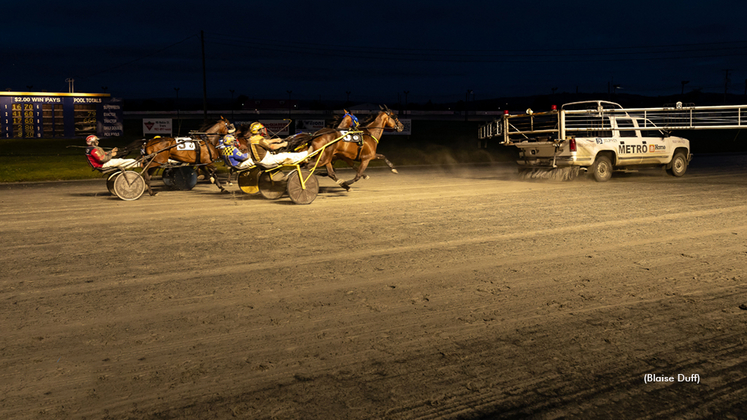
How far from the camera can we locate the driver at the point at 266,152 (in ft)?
38.7

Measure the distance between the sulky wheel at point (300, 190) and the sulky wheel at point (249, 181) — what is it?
178 cm

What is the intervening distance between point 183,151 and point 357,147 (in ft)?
13.7

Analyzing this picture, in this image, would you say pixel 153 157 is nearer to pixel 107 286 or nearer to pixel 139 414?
pixel 107 286

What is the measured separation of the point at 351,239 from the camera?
27.5 feet

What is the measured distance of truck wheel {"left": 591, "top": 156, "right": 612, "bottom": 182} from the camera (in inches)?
648

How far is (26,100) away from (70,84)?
4306 millimetres

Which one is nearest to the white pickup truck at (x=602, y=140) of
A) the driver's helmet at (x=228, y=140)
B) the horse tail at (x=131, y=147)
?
the driver's helmet at (x=228, y=140)

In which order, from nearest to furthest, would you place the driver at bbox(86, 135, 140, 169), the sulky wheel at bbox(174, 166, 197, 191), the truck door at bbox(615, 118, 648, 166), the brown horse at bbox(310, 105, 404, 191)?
the driver at bbox(86, 135, 140, 169) < the brown horse at bbox(310, 105, 404, 191) < the sulky wheel at bbox(174, 166, 197, 191) < the truck door at bbox(615, 118, 648, 166)

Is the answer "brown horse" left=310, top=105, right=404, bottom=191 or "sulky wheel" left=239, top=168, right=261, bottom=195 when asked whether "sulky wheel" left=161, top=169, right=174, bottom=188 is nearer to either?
"sulky wheel" left=239, top=168, right=261, bottom=195

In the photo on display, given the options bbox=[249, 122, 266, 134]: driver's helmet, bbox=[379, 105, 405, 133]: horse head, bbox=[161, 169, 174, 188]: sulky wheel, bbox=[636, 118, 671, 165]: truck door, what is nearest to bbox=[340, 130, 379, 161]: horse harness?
bbox=[379, 105, 405, 133]: horse head

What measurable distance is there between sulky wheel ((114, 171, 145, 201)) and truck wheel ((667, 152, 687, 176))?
594 inches

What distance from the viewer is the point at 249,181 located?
13.7 m

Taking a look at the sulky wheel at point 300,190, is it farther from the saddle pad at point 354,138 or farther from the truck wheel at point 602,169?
the truck wheel at point 602,169

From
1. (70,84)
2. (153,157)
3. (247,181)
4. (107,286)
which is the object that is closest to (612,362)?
(107,286)
